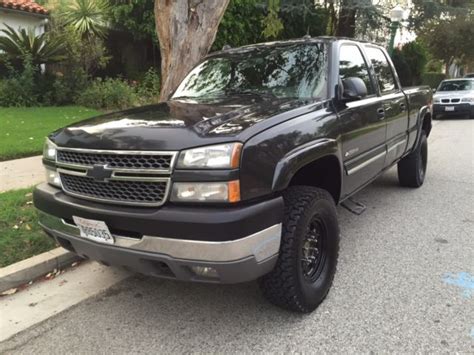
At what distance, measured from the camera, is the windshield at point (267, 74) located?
151 inches

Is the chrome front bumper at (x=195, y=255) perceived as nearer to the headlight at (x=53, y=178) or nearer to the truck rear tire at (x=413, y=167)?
the headlight at (x=53, y=178)

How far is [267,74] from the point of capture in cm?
Answer: 405

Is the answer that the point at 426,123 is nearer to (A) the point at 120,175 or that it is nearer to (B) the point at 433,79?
(A) the point at 120,175

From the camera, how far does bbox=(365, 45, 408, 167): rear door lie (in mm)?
4930

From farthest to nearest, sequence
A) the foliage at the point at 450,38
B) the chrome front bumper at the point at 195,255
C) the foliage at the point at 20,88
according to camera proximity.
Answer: the foliage at the point at 450,38 → the foliage at the point at 20,88 → the chrome front bumper at the point at 195,255

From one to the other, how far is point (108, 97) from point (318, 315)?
429 inches

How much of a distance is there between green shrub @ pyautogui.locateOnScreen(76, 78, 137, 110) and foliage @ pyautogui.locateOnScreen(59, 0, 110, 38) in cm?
230

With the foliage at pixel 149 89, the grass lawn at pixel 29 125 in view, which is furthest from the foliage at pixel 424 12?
the grass lawn at pixel 29 125

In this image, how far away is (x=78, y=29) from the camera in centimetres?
1415

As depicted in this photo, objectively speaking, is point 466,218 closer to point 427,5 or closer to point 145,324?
point 145,324

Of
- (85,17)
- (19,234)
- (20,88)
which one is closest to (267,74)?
(19,234)

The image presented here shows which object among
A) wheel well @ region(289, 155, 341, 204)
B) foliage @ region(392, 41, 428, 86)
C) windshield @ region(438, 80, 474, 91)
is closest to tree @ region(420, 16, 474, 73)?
foliage @ region(392, 41, 428, 86)

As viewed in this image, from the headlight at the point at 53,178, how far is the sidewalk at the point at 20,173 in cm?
280

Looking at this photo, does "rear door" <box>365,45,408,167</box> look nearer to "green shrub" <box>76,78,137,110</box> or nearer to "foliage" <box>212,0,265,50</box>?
"green shrub" <box>76,78,137,110</box>
